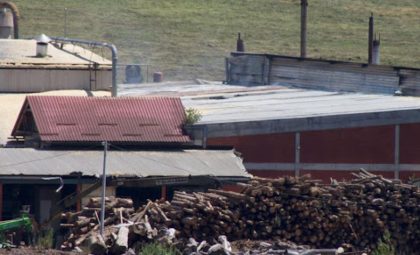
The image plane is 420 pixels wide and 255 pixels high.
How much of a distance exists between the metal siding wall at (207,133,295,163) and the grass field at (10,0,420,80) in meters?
33.0

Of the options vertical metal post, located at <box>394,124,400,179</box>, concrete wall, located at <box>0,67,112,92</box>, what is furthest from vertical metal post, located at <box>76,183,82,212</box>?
concrete wall, located at <box>0,67,112,92</box>

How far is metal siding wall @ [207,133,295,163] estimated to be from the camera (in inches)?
1435

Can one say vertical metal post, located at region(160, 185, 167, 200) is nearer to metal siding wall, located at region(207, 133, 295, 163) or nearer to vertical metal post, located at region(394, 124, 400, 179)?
metal siding wall, located at region(207, 133, 295, 163)

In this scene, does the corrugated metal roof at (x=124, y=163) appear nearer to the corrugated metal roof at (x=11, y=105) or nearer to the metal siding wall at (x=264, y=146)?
the metal siding wall at (x=264, y=146)

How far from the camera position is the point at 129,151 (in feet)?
118

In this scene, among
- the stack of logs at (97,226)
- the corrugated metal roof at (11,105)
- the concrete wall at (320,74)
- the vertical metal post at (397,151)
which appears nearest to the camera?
the stack of logs at (97,226)

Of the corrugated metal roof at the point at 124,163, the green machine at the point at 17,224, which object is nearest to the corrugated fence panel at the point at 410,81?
the corrugated metal roof at the point at 124,163

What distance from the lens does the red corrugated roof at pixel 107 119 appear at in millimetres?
35906

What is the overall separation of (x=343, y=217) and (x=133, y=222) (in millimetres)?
4376

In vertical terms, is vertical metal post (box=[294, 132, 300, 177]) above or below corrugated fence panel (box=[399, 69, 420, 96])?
below

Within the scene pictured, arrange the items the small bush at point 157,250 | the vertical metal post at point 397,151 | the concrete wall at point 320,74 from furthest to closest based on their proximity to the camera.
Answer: the concrete wall at point 320,74
the vertical metal post at point 397,151
the small bush at point 157,250

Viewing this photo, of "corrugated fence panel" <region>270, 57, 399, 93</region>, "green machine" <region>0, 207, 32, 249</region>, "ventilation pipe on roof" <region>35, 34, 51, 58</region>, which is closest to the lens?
"green machine" <region>0, 207, 32, 249</region>

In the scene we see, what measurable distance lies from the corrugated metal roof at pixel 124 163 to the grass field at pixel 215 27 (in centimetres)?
3409

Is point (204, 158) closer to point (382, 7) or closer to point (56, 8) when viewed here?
point (56, 8)
